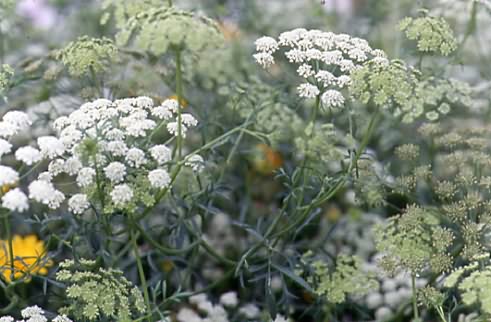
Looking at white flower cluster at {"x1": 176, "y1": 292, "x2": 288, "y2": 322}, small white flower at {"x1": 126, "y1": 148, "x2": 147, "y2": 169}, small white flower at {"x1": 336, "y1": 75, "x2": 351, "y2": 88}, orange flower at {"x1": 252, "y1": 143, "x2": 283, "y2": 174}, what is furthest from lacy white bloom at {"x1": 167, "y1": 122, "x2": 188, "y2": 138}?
orange flower at {"x1": 252, "y1": 143, "x2": 283, "y2": 174}

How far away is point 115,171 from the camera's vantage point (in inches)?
63.1

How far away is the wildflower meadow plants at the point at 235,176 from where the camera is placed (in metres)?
1.66

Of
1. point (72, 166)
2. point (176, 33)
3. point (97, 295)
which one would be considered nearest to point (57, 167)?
point (72, 166)

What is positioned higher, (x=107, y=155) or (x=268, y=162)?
(x=107, y=155)

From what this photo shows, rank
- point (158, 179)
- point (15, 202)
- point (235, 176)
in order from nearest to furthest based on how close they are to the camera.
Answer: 1. point (15, 202)
2. point (158, 179)
3. point (235, 176)

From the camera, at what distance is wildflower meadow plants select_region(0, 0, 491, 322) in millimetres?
1661

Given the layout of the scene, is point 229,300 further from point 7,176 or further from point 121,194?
point 7,176

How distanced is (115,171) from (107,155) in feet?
0.28

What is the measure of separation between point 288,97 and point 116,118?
66cm

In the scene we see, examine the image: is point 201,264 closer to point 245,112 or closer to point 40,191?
point 245,112

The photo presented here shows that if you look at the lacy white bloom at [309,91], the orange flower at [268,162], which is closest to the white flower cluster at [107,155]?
the lacy white bloom at [309,91]

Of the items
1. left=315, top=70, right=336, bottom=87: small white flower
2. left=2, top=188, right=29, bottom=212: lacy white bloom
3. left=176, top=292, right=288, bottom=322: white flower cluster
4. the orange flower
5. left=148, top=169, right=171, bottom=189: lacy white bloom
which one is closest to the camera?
left=2, top=188, right=29, bottom=212: lacy white bloom

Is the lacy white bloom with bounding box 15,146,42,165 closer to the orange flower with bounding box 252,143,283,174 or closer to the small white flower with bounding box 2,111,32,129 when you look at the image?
the small white flower with bounding box 2,111,32,129

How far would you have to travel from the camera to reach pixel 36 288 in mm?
2252
